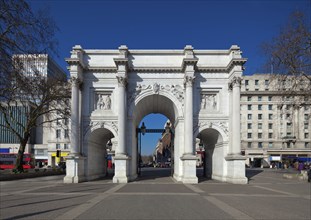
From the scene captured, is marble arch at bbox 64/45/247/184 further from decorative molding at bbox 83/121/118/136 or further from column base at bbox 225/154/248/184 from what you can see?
column base at bbox 225/154/248/184

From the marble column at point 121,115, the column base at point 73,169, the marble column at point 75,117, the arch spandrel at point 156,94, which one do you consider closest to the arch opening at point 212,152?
the arch spandrel at point 156,94

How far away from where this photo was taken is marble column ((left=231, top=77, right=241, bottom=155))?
27578mm

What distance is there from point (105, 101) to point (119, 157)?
18.8ft

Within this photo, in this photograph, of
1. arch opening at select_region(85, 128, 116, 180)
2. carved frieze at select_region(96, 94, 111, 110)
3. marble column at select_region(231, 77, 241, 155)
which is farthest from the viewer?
carved frieze at select_region(96, 94, 111, 110)

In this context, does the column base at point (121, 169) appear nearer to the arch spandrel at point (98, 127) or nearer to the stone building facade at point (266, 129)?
the arch spandrel at point (98, 127)

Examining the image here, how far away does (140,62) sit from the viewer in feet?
100

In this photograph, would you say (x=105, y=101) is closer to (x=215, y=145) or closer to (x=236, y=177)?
(x=215, y=145)

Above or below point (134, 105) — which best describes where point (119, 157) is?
below

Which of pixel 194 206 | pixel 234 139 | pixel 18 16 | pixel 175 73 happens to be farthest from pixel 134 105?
pixel 18 16

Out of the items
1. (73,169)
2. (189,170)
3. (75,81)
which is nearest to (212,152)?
(189,170)

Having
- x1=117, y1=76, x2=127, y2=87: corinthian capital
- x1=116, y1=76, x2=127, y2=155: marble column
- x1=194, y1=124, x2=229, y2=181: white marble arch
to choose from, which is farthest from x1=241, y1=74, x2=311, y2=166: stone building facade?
x1=117, y1=76, x2=127, y2=87: corinthian capital

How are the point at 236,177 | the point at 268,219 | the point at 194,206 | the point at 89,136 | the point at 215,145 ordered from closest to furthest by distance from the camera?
the point at 268,219
the point at 194,206
the point at 236,177
the point at 89,136
the point at 215,145

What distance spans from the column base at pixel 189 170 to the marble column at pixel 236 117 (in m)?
3.66

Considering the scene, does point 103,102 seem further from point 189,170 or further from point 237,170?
point 237,170
